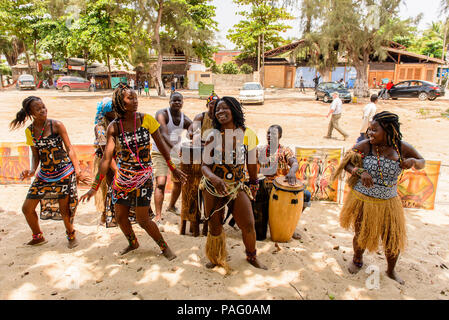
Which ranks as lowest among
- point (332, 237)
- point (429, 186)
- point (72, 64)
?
point (332, 237)

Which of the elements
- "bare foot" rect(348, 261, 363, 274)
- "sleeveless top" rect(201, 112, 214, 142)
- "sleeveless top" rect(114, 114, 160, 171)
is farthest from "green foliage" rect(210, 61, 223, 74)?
"bare foot" rect(348, 261, 363, 274)

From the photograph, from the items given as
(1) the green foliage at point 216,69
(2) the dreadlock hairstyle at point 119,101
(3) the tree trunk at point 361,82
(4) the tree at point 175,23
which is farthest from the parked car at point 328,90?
(2) the dreadlock hairstyle at point 119,101

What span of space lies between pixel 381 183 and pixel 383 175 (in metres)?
0.09

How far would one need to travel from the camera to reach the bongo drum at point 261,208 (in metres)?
3.93

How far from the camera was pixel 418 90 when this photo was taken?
21328 mm

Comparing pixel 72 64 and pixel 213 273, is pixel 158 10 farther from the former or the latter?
pixel 213 273

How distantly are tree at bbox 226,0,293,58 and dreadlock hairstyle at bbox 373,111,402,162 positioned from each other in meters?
30.6

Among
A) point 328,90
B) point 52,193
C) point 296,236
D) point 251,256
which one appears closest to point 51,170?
point 52,193

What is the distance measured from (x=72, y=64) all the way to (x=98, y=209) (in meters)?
37.6

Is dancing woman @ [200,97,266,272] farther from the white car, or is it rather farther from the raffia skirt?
the white car

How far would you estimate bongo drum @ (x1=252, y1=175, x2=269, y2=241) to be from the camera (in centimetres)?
393

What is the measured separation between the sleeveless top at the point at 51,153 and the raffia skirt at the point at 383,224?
11.2 feet
